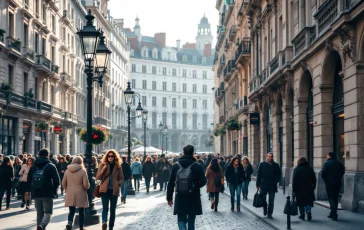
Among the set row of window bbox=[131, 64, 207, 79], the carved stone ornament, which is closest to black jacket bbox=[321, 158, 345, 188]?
the carved stone ornament

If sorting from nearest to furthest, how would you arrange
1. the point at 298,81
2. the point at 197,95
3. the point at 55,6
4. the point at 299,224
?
the point at 299,224 → the point at 298,81 → the point at 55,6 → the point at 197,95

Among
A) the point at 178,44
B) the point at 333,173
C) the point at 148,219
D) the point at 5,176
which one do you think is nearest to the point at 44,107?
the point at 5,176

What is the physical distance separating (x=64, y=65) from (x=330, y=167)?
41.8 m

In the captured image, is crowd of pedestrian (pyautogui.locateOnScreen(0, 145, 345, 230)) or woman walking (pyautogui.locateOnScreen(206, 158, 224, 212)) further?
woman walking (pyautogui.locateOnScreen(206, 158, 224, 212))

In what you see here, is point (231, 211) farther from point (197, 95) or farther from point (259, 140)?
point (197, 95)

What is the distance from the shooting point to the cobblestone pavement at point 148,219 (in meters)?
14.8

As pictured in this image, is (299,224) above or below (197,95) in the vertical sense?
below

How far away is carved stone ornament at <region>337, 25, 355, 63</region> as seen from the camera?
16573 millimetres

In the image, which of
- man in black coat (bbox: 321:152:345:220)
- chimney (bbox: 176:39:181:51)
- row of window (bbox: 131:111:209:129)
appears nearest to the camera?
man in black coat (bbox: 321:152:345:220)

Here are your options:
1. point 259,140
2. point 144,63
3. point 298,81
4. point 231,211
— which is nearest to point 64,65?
point 259,140

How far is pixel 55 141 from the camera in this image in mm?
51125

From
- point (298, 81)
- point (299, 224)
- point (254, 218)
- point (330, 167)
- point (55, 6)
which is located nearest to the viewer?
point (299, 224)

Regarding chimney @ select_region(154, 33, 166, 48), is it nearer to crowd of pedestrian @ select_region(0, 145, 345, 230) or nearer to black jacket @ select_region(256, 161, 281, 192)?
crowd of pedestrian @ select_region(0, 145, 345, 230)

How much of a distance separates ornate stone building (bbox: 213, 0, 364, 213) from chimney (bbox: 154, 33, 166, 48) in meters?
87.8
